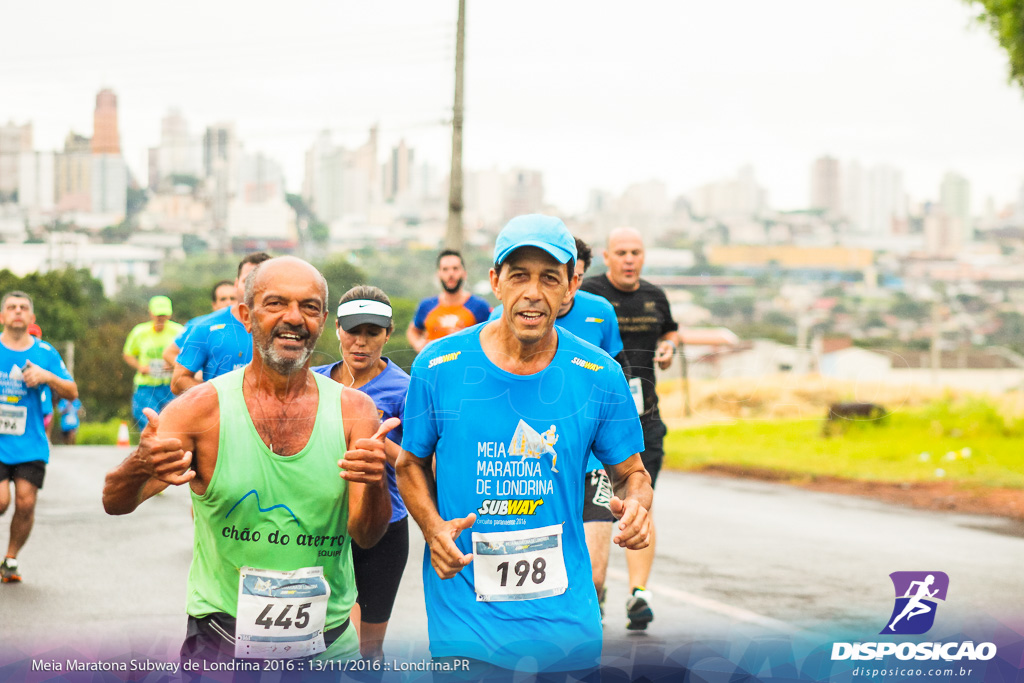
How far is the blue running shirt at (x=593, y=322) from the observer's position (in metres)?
5.84

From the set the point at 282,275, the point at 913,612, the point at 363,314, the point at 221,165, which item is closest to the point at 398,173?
the point at 221,165

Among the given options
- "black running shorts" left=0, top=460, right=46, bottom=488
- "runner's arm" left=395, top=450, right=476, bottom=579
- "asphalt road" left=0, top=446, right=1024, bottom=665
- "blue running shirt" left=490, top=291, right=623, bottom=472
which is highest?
"blue running shirt" left=490, top=291, right=623, bottom=472

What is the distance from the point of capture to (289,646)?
327 centimetres

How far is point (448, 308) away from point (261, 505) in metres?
5.07

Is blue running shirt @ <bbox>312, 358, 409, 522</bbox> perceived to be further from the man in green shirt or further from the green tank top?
the man in green shirt

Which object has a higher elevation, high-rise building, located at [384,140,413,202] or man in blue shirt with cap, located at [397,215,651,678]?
high-rise building, located at [384,140,413,202]

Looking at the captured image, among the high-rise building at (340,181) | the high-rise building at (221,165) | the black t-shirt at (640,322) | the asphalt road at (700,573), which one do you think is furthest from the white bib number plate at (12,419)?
the black t-shirt at (640,322)

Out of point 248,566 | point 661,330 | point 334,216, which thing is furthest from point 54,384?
point 248,566

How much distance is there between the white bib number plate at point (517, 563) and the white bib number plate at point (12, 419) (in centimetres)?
542

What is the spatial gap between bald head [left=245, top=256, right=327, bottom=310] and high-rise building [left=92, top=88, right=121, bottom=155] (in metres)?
5.03

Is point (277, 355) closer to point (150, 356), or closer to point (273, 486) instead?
point (273, 486)

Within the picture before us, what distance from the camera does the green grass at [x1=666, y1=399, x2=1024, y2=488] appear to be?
1455cm

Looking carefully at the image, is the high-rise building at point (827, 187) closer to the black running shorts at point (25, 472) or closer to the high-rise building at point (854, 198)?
the high-rise building at point (854, 198)

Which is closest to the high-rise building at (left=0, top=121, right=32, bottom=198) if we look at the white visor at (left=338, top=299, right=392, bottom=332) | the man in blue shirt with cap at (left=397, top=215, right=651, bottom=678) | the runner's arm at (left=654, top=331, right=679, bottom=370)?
the white visor at (left=338, top=299, right=392, bottom=332)
